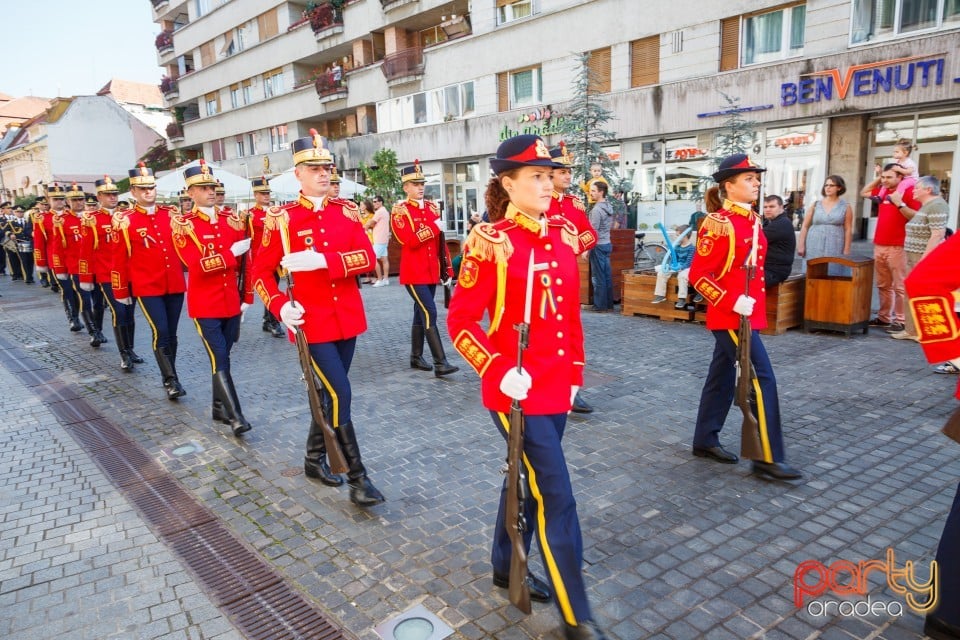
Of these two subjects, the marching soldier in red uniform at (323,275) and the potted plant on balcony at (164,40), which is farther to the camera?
the potted plant on balcony at (164,40)

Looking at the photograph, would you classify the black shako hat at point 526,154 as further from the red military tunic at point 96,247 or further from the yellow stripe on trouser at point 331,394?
the red military tunic at point 96,247

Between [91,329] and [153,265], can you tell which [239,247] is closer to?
[153,265]

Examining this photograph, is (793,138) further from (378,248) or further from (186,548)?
(186,548)

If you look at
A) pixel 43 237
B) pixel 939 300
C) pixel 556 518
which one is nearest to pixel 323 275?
pixel 556 518

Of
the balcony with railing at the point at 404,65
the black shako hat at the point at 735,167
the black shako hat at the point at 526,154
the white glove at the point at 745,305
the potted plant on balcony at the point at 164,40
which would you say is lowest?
the white glove at the point at 745,305

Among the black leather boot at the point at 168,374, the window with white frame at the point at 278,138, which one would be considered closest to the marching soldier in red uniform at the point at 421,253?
the black leather boot at the point at 168,374

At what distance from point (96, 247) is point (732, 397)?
9159mm

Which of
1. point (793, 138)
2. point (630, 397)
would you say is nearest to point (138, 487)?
point (630, 397)

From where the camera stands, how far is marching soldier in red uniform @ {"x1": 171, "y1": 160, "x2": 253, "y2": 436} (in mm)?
5902

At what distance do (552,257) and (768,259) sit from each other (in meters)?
5.39

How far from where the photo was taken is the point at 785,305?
876cm

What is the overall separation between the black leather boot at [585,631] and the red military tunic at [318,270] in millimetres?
2455

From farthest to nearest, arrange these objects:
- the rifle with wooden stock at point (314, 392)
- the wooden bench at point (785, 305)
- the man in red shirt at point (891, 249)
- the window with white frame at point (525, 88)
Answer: the window with white frame at point (525, 88) → the wooden bench at point (785, 305) → the man in red shirt at point (891, 249) → the rifle with wooden stock at point (314, 392)

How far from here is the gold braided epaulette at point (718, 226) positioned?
4480mm
